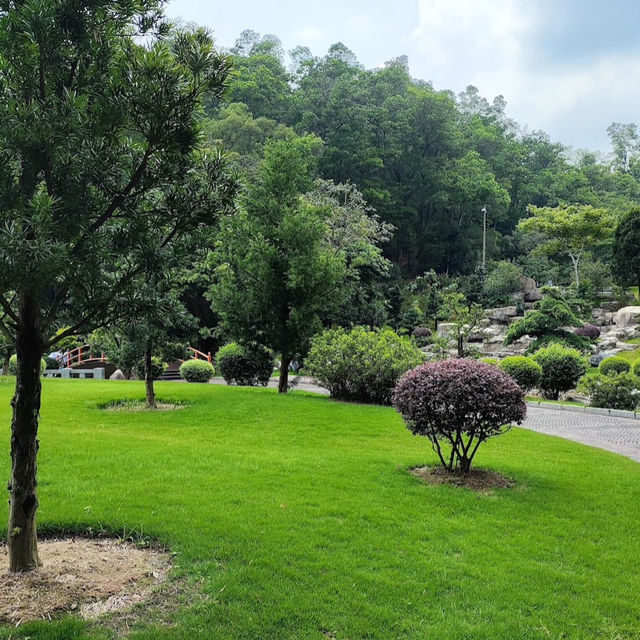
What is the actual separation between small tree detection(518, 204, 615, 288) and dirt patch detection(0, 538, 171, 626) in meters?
32.9

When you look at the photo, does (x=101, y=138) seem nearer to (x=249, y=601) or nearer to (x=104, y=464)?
(x=249, y=601)

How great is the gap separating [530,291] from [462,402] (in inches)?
1277

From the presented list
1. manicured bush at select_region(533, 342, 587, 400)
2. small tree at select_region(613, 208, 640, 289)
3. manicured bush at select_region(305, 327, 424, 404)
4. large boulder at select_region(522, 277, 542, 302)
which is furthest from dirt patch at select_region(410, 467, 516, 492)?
large boulder at select_region(522, 277, 542, 302)

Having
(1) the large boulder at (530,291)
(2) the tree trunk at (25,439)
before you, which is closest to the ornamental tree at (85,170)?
(2) the tree trunk at (25,439)

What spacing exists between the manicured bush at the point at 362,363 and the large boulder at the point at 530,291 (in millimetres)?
24873

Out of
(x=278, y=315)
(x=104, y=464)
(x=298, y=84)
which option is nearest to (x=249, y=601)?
(x=104, y=464)

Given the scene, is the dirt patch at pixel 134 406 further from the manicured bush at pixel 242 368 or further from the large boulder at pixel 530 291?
the large boulder at pixel 530 291

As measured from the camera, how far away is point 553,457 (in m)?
7.86

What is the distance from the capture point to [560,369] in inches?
643

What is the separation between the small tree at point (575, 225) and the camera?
32.1 meters

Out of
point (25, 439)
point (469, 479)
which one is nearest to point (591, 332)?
point (469, 479)

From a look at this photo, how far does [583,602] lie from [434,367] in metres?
3.30

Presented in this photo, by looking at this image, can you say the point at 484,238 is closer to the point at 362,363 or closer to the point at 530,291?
the point at 530,291

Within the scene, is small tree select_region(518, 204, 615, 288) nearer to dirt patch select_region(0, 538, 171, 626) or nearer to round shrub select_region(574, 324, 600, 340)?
round shrub select_region(574, 324, 600, 340)
